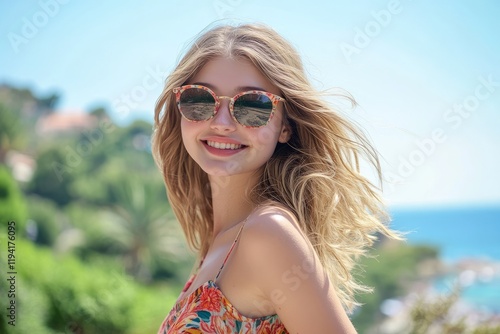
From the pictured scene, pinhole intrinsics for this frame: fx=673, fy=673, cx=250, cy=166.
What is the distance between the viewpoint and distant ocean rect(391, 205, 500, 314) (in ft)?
178

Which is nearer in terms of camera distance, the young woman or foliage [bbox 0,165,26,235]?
the young woman

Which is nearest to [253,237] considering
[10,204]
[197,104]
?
[197,104]

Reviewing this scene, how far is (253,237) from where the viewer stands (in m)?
1.86

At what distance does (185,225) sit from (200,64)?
0.89m

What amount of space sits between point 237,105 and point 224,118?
0.21ft

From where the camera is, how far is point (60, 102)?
5562cm

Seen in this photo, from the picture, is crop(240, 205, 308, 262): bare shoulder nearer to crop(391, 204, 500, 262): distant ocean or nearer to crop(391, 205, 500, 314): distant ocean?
crop(391, 205, 500, 314): distant ocean

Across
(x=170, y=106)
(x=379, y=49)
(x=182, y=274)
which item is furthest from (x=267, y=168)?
(x=379, y=49)

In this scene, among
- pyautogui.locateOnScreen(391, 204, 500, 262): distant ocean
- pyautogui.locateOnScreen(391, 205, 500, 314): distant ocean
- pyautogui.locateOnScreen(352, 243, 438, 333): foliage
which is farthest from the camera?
pyautogui.locateOnScreen(391, 204, 500, 262): distant ocean

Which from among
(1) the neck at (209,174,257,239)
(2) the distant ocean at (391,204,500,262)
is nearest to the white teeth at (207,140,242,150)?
(1) the neck at (209,174,257,239)

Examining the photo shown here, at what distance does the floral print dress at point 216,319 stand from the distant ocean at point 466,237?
45364 mm

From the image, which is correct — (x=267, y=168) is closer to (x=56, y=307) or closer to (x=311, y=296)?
(x=311, y=296)

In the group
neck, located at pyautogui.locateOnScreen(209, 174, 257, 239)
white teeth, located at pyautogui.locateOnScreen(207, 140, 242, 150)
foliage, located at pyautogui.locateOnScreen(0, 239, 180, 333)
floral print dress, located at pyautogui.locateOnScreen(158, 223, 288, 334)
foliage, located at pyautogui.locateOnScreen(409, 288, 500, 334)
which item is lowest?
foliage, located at pyautogui.locateOnScreen(0, 239, 180, 333)

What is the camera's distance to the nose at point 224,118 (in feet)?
7.04
